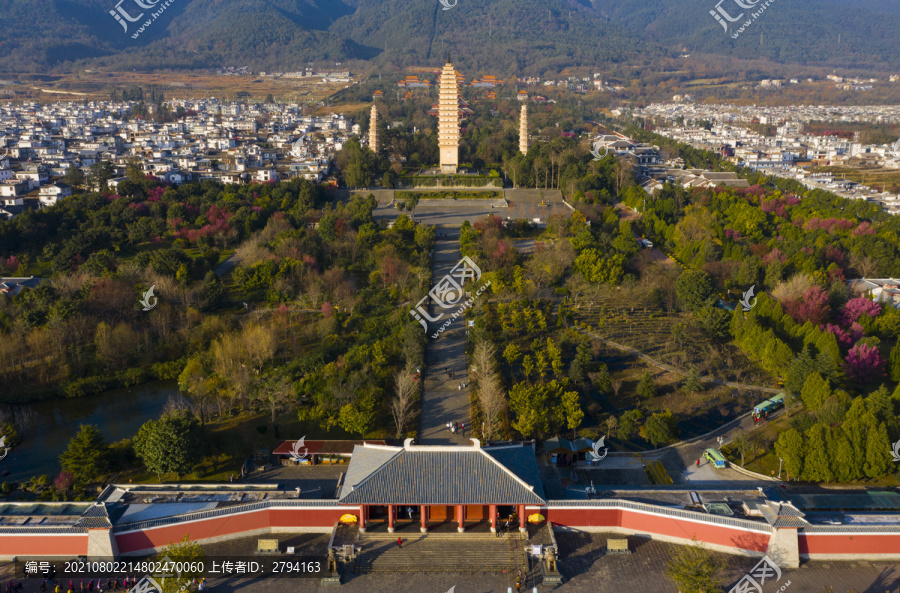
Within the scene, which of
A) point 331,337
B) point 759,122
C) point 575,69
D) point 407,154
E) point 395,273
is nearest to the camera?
point 331,337

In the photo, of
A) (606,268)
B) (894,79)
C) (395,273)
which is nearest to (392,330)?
(395,273)

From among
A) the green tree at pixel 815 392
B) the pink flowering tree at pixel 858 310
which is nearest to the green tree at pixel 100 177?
the green tree at pixel 815 392

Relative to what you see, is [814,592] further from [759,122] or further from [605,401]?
[759,122]

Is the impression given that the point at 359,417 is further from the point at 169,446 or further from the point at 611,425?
the point at 611,425

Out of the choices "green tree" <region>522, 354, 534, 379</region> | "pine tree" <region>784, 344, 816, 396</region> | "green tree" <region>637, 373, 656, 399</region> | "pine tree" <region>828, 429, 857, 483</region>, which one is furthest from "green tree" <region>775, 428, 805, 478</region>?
"green tree" <region>522, 354, 534, 379</region>

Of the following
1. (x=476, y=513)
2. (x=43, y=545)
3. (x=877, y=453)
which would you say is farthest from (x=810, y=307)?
(x=43, y=545)

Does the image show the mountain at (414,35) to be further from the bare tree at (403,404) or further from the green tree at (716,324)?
the bare tree at (403,404)
